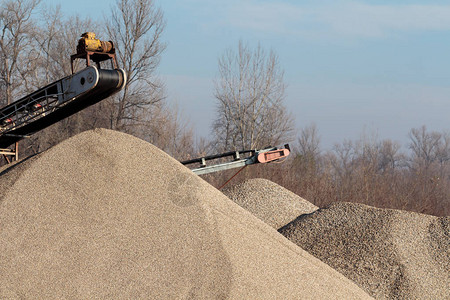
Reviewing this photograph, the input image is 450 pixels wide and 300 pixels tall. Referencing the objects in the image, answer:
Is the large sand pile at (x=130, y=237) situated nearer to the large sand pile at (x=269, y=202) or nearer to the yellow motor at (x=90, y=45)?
the yellow motor at (x=90, y=45)

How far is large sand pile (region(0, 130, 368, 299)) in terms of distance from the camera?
3.52 metres

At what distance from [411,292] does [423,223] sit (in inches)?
74.0

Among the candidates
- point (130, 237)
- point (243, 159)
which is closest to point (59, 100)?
point (130, 237)

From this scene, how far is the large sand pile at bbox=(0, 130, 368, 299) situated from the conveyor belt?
0.59 metres

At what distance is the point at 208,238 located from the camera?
3.89m

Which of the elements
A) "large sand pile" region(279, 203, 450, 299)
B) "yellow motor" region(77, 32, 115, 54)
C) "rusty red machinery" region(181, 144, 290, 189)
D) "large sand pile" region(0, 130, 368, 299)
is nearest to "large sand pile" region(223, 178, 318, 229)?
"large sand pile" region(279, 203, 450, 299)

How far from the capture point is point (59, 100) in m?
5.40

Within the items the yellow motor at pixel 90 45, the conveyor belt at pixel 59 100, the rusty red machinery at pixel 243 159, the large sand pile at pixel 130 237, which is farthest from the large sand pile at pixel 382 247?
the yellow motor at pixel 90 45

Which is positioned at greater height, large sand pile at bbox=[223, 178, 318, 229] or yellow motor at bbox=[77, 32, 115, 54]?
yellow motor at bbox=[77, 32, 115, 54]

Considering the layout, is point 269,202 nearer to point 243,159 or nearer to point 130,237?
point 243,159

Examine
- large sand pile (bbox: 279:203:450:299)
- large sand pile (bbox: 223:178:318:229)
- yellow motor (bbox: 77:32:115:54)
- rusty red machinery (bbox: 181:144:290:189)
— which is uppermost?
yellow motor (bbox: 77:32:115:54)

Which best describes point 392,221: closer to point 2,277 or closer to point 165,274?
point 165,274

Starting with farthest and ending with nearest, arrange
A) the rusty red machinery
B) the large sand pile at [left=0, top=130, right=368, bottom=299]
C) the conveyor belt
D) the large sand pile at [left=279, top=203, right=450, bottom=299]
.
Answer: the rusty red machinery
the large sand pile at [left=279, top=203, right=450, bottom=299]
the conveyor belt
the large sand pile at [left=0, top=130, right=368, bottom=299]

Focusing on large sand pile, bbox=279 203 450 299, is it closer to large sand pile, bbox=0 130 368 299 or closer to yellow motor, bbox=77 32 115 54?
large sand pile, bbox=0 130 368 299
